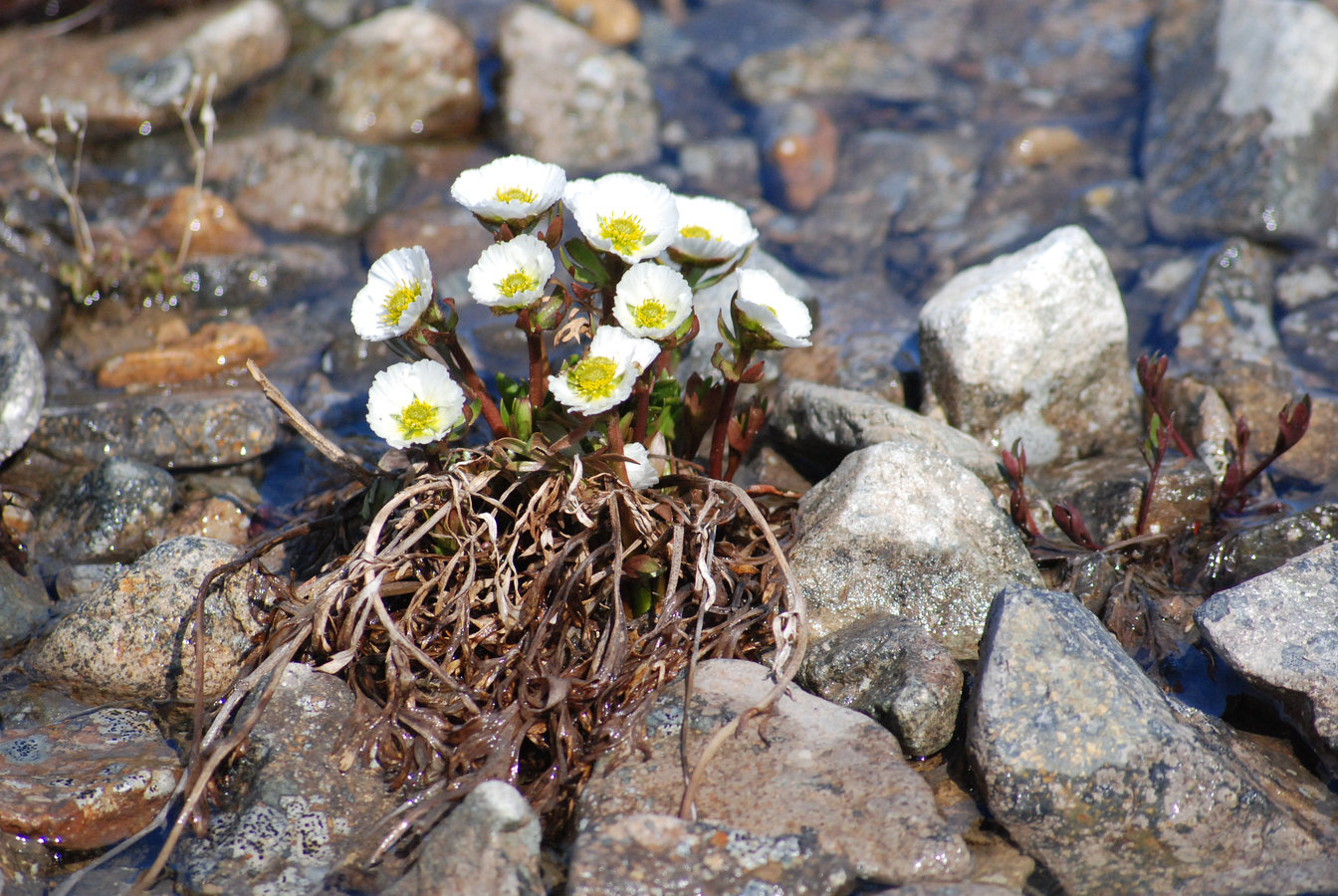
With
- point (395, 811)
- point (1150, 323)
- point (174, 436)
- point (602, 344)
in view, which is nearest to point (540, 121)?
point (174, 436)

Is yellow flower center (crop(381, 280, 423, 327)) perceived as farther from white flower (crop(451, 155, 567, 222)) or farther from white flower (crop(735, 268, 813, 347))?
white flower (crop(735, 268, 813, 347))

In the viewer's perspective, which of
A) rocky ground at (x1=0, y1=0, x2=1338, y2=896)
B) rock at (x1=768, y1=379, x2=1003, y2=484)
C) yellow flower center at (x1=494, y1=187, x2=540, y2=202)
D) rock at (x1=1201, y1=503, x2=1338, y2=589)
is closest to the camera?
rocky ground at (x1=0, y1=0, x2=1338, y2=896)

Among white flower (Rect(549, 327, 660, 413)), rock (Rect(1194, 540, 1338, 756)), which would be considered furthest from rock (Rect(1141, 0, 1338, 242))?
white flower (Rect(549, 327, 660, 413))

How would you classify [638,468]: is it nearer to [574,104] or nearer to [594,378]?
[594,378]

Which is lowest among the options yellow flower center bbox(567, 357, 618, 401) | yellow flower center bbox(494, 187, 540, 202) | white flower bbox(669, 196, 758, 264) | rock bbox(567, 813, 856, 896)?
rock bbox(567, 813, 856, 896)

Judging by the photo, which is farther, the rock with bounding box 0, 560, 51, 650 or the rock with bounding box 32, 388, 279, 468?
the rock with bounding box 32, 388, 279, 468

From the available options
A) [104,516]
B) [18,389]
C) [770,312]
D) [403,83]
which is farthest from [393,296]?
[403,83]

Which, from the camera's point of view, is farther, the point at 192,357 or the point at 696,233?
the point at 192,357
